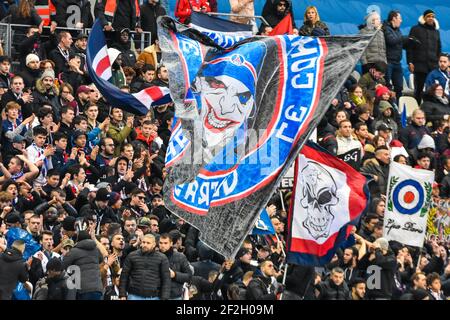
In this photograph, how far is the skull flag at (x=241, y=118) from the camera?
71.0ft

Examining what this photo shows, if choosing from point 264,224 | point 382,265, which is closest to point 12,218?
point 264,224

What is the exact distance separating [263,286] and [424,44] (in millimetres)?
10366

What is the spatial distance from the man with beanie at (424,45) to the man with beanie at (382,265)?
779cm

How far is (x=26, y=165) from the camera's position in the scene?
2586 cm

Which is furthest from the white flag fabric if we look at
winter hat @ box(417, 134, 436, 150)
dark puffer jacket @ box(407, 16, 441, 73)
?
dark puffer jacket @ box(407, 16, 441, 73)

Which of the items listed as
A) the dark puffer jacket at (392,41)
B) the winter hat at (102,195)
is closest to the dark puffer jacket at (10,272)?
the winter hat at (102,195)

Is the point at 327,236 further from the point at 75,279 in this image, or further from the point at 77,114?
the point at 77,114

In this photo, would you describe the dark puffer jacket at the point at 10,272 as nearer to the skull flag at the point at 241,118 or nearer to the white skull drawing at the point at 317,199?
the skull flag at the point at 241,118

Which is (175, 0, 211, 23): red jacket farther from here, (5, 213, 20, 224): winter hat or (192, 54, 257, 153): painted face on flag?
(192, 54, 257, 153): painted face on flag

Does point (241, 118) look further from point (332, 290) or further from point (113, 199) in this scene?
point (113, 199)

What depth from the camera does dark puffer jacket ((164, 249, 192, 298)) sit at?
2427 centimetres

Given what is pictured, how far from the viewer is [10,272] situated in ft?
75.3

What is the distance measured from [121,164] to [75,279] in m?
3.81
